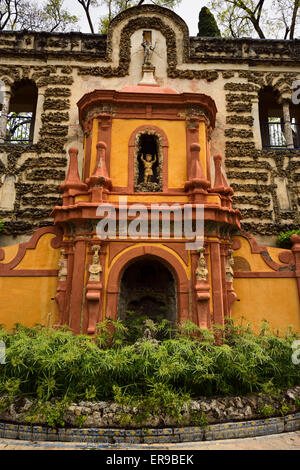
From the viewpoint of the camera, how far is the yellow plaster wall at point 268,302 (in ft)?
33.5

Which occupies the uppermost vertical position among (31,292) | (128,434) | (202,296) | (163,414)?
(31,292)

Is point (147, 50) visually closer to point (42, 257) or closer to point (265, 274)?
point (42, 257)

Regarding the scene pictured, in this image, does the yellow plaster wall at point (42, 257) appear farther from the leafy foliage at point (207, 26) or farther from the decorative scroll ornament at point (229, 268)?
the leafy foliage at point (207, 26)

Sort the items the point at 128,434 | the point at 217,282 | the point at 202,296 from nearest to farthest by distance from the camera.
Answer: the point at 128,434 < the point at 202,296 < the point at 217,282

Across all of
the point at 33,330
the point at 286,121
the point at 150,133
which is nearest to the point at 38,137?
the point at 150,133

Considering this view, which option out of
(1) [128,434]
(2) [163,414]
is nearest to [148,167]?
(2) [163,414]

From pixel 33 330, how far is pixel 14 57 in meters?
11.2

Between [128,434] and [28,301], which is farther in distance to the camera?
[28,301]

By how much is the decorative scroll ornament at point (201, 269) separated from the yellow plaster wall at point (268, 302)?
1.69 meters

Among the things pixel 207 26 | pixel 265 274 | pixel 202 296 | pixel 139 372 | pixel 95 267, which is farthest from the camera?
pixel 207 26

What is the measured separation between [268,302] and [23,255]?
7.02 metres

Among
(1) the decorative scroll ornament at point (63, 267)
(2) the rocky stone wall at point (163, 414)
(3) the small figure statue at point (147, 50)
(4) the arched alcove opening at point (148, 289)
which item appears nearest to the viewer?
(2) the rocky stone wall at point (163, 414)

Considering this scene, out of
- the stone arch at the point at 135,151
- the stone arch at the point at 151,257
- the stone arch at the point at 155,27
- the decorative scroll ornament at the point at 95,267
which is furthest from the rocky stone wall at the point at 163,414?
the stone arch at the point at 155,27

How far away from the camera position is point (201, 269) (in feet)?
30.1
